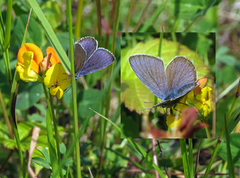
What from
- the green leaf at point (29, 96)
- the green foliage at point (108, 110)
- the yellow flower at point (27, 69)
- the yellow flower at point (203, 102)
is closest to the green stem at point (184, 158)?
the green foliage at point (108, 110)

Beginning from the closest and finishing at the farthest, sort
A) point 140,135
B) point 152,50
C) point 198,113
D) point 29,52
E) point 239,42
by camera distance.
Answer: point 29,52 → point 198,113 → point 140,135 → point 152,50 → point 239,42

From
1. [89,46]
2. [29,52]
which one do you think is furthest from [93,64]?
[29,52]

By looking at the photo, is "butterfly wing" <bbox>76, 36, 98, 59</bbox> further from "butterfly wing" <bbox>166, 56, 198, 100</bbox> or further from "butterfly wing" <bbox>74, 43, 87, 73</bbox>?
"butterfly wing" <bbox>166, 56, 198, 100</bbox>

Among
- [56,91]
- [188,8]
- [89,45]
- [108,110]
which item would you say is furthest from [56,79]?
[188,8]

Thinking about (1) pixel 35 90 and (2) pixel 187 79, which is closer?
(2) pixel 187 79

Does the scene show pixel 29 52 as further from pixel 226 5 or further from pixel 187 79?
pixel 226 5

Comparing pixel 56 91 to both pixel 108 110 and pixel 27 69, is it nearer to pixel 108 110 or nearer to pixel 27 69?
pixel 27 69

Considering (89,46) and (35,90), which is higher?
(89,46)
